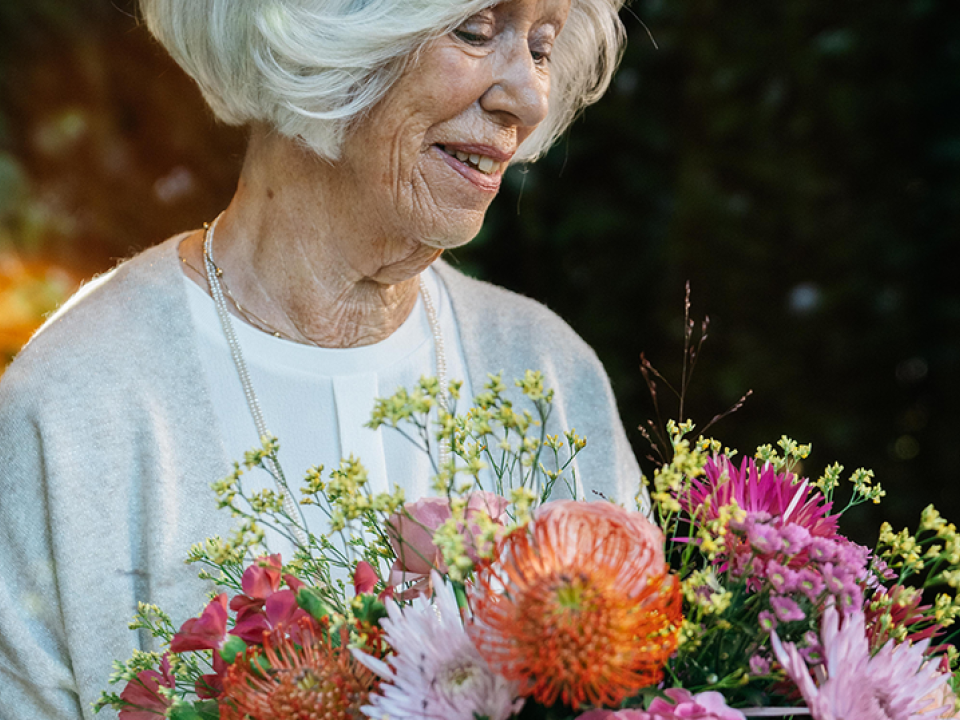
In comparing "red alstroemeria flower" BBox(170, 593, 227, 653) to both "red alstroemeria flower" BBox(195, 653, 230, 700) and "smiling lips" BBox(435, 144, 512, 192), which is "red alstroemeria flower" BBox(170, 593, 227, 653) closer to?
"red alstroemeria flower" BBox(195, 653, 230, 700)

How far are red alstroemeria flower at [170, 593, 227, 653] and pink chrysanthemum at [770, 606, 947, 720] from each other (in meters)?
0.39

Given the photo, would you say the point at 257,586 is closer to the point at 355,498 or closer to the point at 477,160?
the point at 355,498

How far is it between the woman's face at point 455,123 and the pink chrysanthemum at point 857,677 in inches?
28.6

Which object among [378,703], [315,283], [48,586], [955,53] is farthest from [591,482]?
[955,53]

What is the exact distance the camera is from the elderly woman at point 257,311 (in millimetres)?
1118

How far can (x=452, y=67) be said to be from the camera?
3.67ft

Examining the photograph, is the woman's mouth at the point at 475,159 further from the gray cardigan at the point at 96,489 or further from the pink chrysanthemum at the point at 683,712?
the pink chrysanthemum at the point at 683,712

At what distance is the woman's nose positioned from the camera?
1147 millimetres

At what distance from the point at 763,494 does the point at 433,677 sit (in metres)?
0.31

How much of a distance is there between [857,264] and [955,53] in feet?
1.68

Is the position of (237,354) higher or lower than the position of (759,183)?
lower

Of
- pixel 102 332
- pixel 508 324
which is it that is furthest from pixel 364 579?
pixel 508 324

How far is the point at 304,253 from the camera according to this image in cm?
129

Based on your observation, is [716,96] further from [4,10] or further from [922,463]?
[4,10]
